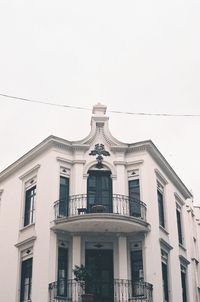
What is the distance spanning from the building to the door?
4 centimetres

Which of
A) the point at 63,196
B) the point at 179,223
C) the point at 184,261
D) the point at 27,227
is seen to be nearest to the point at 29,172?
the point at 63,196

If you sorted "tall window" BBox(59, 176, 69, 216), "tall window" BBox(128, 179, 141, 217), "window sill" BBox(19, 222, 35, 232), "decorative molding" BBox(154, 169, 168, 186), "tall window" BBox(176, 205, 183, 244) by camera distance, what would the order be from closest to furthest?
"tall window" BBox(59, 176, 69, 216)
"tall window" BBox(128, 179, 141, 217)
"window sill" BBox(19, 222, 35, 232)
"decorative molding" BBox(154, 169, 168, 186)
"tall window" BBox(176, 205, 183, 244)

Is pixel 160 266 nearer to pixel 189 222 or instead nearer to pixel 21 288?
pixel 21 288

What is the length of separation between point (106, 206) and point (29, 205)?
3743 millimetres

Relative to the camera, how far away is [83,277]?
1994cm

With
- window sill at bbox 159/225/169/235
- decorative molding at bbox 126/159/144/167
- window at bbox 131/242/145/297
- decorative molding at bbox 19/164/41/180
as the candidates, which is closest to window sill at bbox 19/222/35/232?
decorative molding at bbox 19/164/41/180

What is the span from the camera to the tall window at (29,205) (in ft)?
76.9

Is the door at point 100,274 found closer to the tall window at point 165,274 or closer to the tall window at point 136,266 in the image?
the tall window at point 136,266

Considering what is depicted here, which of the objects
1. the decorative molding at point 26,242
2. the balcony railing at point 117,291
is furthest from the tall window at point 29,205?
the balcony railing at point 117,291

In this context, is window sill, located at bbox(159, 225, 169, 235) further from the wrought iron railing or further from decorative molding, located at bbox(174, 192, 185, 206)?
the wrought iron railing

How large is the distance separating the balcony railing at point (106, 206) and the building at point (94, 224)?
0.04 m

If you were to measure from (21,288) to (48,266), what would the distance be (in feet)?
7.69

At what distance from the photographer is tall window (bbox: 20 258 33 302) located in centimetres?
2167

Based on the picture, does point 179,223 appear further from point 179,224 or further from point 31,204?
point 31,204
